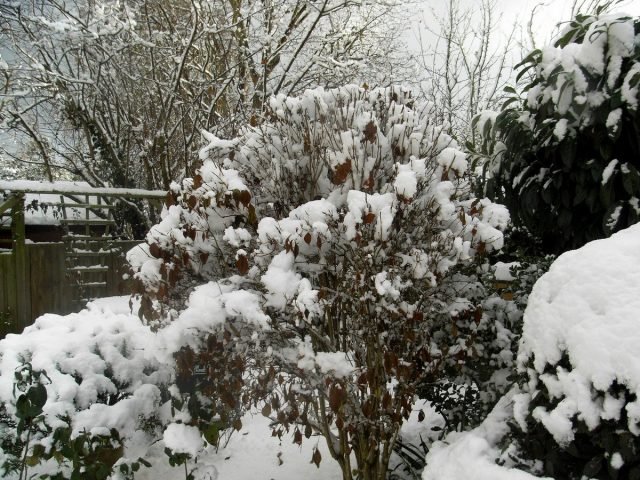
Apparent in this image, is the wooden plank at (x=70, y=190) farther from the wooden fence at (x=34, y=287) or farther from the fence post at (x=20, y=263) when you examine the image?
the wooden fence at (x=34, y=287)

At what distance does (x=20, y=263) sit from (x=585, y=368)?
588cm

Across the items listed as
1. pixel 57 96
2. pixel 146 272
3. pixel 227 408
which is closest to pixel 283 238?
pixel 146 272

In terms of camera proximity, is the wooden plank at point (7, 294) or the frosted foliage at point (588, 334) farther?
the wooden plank at point (7, 294)

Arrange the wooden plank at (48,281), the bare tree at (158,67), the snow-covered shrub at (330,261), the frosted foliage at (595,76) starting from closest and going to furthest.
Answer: the snow-covered shrub at (330,261) < the frosted foliage at (595,76) < the wooden plank at (48,281) < the bare tree at (158,67)

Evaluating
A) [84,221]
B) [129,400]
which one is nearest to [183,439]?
[129,400]

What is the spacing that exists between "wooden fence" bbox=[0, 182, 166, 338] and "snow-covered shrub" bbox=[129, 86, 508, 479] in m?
3.08

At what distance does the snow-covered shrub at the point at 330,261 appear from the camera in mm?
2320

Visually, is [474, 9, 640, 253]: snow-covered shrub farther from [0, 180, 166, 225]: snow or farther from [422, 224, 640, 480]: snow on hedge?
[0, 180, 166, 225]: snow

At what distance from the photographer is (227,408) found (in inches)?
110

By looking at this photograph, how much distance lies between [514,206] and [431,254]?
184 centimetres

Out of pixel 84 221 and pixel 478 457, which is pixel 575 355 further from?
pixel 84 221

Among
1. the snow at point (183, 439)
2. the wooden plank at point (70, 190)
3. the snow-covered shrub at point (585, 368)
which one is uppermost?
the wooden plank at point (70, 190)

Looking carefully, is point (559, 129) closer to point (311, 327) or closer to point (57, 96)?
point (311, 327)

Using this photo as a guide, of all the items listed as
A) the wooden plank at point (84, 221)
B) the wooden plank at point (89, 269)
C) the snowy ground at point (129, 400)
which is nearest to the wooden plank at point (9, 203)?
the wooden plank at point (84, 221)
